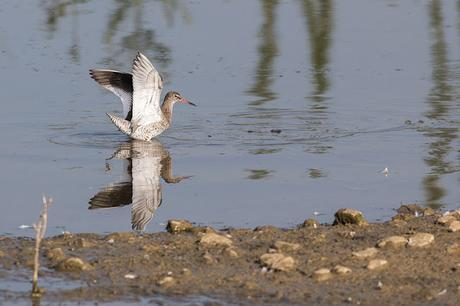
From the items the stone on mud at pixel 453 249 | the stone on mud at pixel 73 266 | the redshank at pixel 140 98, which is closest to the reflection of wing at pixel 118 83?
the redshank at pixel 140 98

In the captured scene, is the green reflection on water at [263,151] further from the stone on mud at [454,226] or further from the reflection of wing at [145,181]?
the stone on mud at [454,226]

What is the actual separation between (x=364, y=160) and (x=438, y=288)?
3762mm

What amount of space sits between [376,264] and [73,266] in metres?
1.66

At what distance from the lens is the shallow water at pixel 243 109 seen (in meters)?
9.03

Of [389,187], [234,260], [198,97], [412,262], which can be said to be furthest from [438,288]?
[198,97]

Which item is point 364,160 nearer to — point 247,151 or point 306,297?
point 247,151

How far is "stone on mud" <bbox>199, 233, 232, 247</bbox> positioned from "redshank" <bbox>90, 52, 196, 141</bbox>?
14.5 feet

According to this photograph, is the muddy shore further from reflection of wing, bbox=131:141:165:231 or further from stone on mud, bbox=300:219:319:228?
reflection of wing, bbox=131:141:165:231

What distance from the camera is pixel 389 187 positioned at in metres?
9.34

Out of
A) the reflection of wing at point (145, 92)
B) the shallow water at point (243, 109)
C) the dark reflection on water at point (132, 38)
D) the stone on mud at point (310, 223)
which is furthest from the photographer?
the dark reflection on water at point (132, 38)

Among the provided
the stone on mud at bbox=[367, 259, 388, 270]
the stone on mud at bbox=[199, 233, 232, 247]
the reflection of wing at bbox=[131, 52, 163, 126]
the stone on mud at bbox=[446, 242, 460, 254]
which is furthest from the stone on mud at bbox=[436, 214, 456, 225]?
the reflection of wing at bbox=[131, 52, 163, 126]

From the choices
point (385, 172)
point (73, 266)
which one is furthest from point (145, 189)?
point (73, 266)

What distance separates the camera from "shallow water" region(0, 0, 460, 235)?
29.6 feet

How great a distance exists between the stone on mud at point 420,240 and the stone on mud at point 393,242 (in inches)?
1.5
